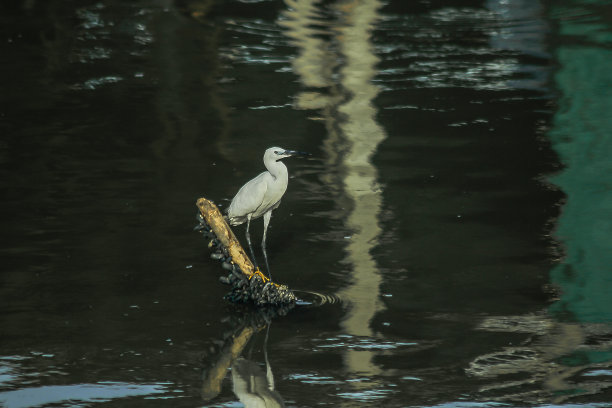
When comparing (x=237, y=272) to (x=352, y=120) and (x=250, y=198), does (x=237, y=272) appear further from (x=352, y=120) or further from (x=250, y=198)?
(x=352, y=120)

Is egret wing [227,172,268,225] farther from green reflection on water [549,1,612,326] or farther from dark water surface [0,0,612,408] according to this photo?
green reflection on water [549,1,612,326]

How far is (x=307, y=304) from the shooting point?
7785 millimetres

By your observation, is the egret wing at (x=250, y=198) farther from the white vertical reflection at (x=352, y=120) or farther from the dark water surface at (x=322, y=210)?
the white vertical reflection at (x=352, y=120)

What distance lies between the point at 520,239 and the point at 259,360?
3.31 m

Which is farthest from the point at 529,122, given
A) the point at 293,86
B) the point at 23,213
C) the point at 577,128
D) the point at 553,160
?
the point at 23,213

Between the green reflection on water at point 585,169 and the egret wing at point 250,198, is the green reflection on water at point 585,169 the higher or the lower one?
the lower one

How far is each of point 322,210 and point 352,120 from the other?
134 inches

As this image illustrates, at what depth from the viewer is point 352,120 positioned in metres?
13.3

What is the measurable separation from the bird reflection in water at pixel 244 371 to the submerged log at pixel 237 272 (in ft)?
0.67

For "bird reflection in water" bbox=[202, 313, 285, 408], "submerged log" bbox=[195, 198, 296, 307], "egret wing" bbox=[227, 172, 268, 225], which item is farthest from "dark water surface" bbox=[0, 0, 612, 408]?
"egret wing" bbox=[227, 172, 268, 225]

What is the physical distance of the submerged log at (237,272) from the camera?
7.61 metres

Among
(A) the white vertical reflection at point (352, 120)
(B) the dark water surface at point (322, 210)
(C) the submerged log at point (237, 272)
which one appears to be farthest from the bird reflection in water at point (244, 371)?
(A) the white vertical reflection at point (352, 120)

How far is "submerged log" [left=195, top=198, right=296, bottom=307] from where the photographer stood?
25.0ft

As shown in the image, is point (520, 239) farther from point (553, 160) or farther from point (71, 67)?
point (71, 67)
